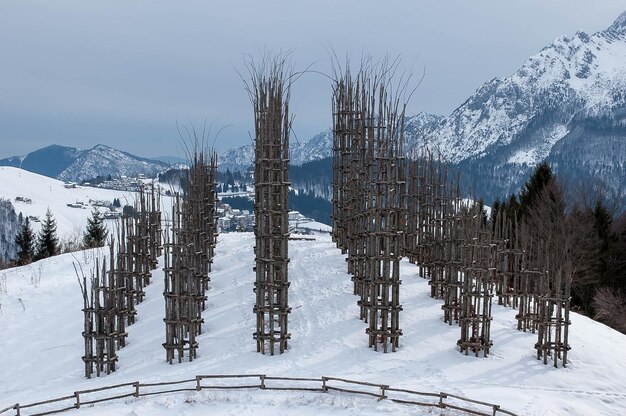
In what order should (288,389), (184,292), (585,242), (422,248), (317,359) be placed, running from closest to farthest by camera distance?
(288,389)
(317,359)
(184,292)
(422,248)
(585,242)

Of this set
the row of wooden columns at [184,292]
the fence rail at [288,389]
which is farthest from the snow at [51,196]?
the fence rail at [288,389]

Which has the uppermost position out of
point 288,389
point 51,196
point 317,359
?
point 51,196

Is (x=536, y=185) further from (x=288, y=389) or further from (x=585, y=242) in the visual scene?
(x=288, y=389)

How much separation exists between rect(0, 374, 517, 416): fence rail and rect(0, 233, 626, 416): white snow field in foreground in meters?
0.17

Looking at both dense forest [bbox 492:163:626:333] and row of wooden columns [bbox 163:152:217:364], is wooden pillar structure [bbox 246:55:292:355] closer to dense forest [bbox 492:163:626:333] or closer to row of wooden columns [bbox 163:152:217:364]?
row of wooden columns [bbox 163:152:217:364]

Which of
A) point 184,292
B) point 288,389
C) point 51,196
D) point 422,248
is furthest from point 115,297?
point 51,196

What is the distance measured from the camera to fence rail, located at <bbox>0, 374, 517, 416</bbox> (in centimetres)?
1120

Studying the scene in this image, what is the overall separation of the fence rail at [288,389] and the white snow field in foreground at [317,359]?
0.17 meters

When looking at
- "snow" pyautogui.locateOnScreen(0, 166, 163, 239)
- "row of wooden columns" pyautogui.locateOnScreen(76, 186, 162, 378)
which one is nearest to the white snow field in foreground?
"row of wooden columns" pyautogui.locateOnScreen(76, 186, 162, 378)

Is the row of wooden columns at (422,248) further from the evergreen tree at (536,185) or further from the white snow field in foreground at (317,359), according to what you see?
the evergreen tree at (536,185)

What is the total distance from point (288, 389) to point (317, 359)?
1976 mm

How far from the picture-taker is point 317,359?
13.9 m

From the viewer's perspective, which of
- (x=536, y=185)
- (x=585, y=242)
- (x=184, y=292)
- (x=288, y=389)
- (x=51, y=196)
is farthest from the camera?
(x=51, y=196)

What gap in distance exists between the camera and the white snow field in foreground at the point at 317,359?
464 inches
